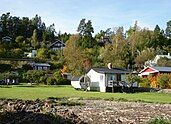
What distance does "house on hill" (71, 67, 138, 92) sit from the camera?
170 feet

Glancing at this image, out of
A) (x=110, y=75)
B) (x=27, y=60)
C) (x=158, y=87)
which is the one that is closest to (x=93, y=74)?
(x=110, y=75)

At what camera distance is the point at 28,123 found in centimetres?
1599

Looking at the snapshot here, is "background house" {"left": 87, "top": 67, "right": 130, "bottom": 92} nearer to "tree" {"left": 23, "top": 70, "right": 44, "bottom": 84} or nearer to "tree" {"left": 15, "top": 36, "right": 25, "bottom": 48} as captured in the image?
"tree" {"left": 23, "top": 70, "right": 44, "bottom": 84}

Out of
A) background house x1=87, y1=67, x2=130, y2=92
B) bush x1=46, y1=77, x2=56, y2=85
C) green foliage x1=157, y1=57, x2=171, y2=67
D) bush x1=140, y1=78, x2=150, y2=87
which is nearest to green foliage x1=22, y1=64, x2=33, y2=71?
bush x1=46, y1=77, x2=56, y2=85

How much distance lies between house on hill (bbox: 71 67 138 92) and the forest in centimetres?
680

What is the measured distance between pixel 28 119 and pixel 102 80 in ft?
120

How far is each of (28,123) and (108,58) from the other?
207 ft

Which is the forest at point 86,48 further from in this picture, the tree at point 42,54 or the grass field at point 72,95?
the grass field at point 72,95

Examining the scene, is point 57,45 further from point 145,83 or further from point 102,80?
point 102,80

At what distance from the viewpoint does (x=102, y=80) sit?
53000mm

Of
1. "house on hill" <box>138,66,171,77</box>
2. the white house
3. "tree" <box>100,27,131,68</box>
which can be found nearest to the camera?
the white house

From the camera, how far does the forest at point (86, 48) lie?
75.8 meters

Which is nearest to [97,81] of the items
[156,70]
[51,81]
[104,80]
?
[104,80]

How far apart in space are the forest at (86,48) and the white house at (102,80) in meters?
6.80
